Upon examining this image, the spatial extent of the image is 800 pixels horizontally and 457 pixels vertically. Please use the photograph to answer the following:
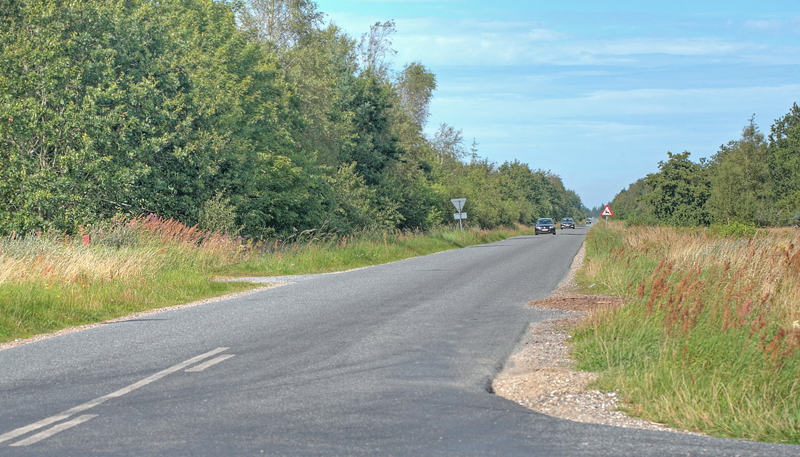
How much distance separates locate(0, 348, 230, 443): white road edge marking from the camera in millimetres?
4449

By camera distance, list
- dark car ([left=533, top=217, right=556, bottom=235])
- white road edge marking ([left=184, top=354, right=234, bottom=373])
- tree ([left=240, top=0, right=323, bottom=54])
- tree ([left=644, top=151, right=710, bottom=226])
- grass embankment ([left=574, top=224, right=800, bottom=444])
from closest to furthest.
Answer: grass embankment ([left=574, top=224, right=800, bottom=444]), white road edge marking ([left=184, top=354, right=234, bottom=373]), tree ([left=240, top=0, right=323, bottom=54]), tree ([left=644, top=151, right=710, bottom=226]), dark car ([left=533, top=217, right=556, bottom=235])

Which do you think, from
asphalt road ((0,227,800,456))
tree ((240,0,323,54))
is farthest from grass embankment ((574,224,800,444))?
tree ((240,0,323,54))

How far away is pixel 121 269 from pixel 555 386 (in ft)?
32.3

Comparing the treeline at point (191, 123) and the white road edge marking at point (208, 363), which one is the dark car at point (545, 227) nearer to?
the treeline at point (191, 123)

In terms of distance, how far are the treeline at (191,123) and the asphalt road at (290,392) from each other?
11.2m

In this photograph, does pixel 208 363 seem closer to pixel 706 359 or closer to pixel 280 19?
pixel 706 359

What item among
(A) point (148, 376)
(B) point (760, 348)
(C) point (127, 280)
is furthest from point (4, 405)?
(C) point (127, 280)

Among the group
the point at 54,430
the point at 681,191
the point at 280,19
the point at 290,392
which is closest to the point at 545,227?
the point at 681,191

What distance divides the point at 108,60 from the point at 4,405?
17.9 meters

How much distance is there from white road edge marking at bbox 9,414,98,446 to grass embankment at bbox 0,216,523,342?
480 cm

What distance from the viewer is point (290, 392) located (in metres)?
5.49

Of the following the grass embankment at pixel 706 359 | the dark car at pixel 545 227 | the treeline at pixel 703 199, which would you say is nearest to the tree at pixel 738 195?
the treeline at pixel 703 199

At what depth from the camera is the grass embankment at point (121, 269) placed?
397 inches

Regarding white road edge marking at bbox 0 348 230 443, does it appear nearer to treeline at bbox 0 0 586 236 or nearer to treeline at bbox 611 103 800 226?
treeline at bbox 0 0 586 236
